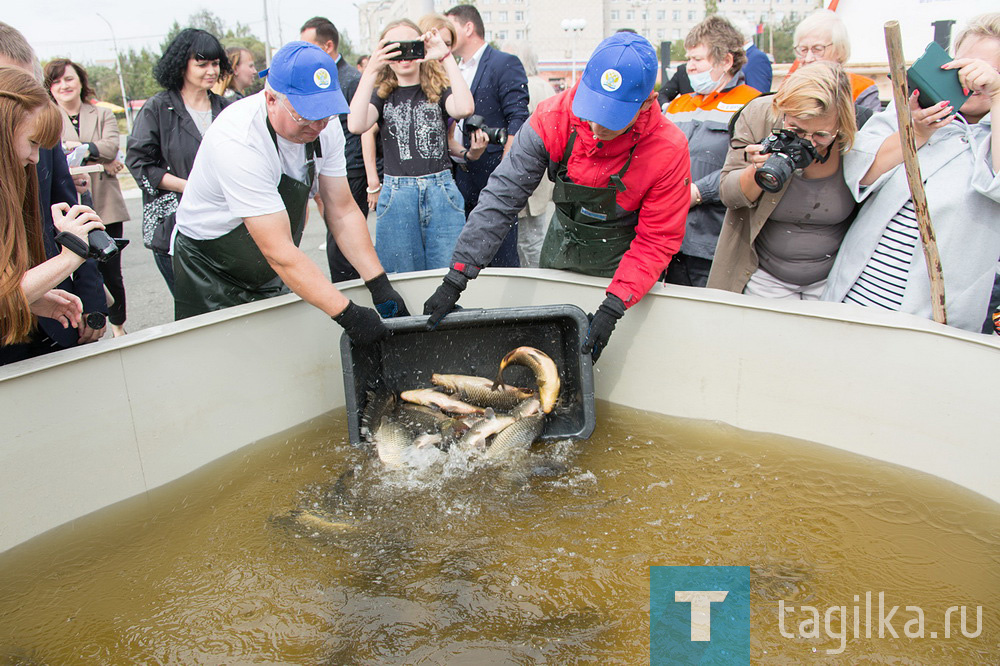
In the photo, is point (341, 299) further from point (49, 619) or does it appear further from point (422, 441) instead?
point (49, 619)

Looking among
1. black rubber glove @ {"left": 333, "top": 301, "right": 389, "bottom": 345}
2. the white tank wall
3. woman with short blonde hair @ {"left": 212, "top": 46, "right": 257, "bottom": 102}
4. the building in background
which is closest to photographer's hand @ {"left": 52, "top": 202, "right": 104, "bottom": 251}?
the white tank wall

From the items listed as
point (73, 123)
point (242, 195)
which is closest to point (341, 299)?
point (242, 195)

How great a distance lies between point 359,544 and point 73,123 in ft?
15.7

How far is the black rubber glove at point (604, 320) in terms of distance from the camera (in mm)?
3109

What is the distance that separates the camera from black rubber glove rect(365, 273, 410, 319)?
350cm

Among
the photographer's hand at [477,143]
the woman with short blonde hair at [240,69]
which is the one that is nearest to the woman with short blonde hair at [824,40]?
the photographer's hand at [477,143]

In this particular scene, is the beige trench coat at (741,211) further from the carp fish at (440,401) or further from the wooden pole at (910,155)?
the carp fish at (440,401)

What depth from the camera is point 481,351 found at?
Result: 11.7 feet

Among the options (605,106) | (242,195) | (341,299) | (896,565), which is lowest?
(896,565)

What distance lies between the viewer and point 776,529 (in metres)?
2.60

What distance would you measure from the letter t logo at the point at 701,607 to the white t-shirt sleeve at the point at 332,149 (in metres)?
2.44

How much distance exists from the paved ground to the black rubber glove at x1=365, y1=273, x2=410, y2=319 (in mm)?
2891

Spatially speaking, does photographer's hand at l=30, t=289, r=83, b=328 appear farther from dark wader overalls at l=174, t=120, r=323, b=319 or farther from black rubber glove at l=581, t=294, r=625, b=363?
black rubber glove at l=581, t=294, r=625, b=363

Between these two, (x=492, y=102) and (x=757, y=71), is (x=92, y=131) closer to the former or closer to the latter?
(x=492, y=102)
